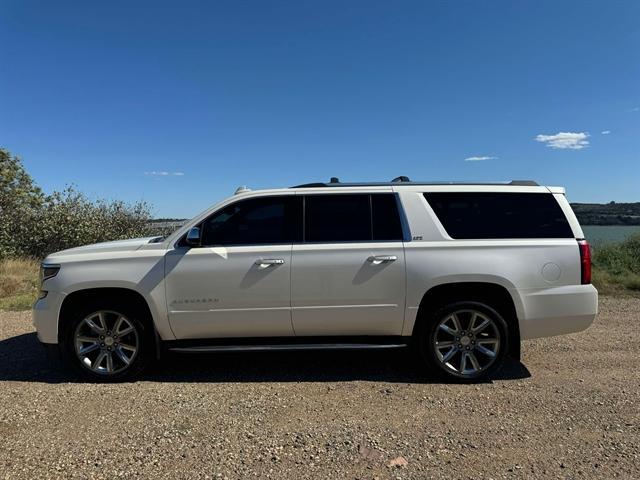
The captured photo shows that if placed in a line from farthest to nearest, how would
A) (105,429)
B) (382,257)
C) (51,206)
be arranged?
(51,206)
(382,257)
(105,429)

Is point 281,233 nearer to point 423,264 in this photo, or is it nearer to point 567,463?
point 423,264

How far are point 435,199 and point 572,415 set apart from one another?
2212 mm

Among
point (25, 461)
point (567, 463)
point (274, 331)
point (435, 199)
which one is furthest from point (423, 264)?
point (25, 461)

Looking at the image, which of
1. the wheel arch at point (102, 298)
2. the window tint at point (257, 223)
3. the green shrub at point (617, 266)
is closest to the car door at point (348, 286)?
the window tint at point (257, 223)

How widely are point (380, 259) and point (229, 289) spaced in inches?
57.1

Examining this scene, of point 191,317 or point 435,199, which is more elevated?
point 435,199

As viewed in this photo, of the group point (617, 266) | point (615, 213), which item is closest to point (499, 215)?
point (617, 266)

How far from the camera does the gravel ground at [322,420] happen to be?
323cm

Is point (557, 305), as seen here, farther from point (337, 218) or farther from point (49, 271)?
point (49, 271)

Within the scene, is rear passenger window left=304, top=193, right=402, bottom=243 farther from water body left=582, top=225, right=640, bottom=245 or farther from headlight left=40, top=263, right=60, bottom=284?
water body left=582, top=225, right=640, bottom=245

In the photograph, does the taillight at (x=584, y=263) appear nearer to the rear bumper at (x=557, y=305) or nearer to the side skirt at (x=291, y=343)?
the rear bumper at (x=557, y=305)

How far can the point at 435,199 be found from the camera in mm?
4926

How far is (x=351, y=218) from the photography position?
193 inches

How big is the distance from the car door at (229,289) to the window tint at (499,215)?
1588 mm
